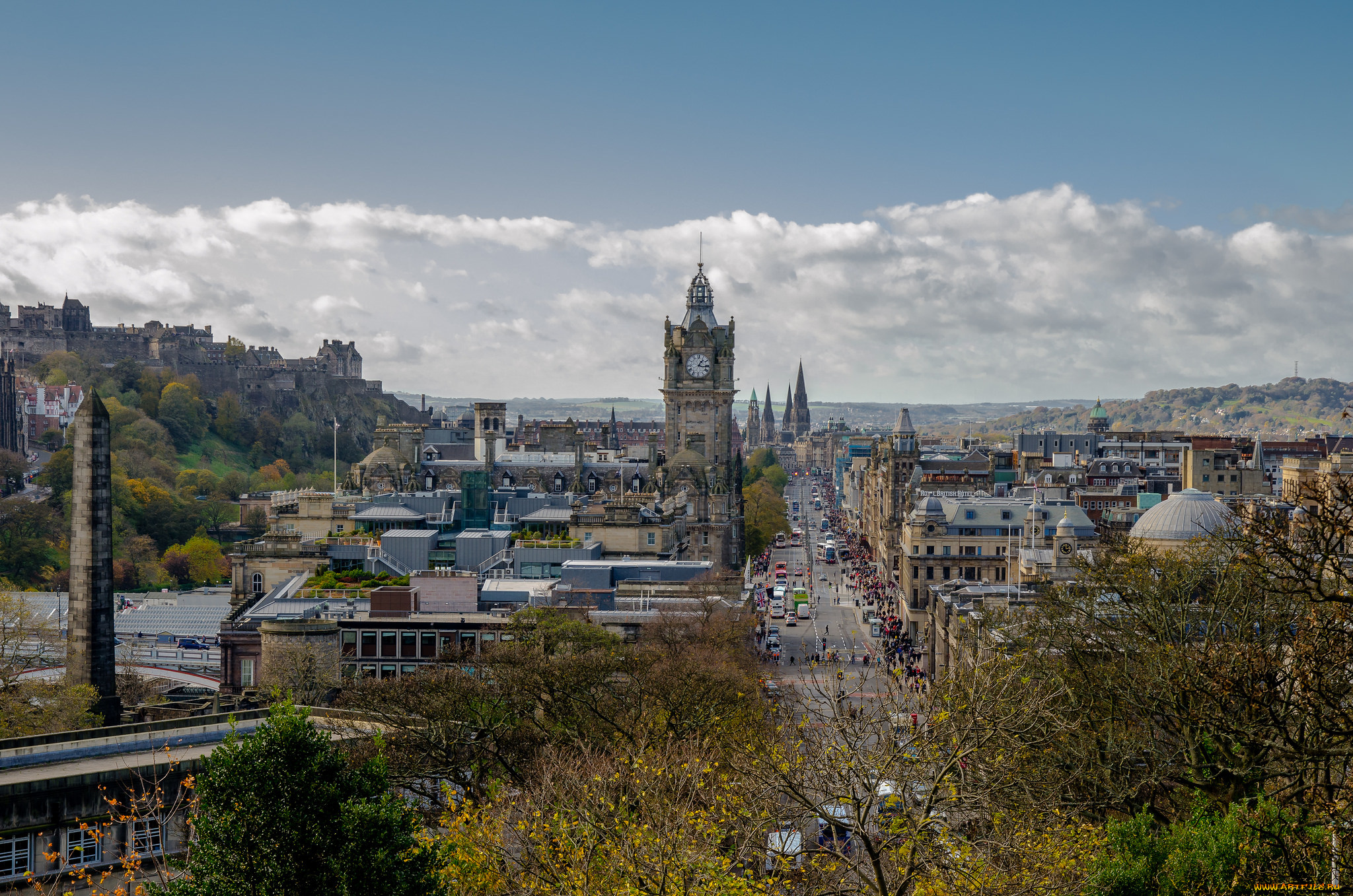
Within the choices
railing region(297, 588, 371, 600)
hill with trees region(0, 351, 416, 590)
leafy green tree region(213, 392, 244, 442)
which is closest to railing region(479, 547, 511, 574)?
railing region(297, 588, 371, 600)

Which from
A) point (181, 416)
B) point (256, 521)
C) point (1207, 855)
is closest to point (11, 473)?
point (256, 521)

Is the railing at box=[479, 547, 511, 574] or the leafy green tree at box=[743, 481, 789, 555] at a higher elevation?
the railing at box=[479, 547, 511, 574]

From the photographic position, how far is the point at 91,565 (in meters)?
43.3

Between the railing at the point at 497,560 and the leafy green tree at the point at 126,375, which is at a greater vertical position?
the leafy green tree at the point at 126,375

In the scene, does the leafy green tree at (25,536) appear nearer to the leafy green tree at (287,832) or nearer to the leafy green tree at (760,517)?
the leafy green tree at (760,517)

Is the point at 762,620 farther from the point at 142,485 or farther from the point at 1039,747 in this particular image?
the point at 142,485

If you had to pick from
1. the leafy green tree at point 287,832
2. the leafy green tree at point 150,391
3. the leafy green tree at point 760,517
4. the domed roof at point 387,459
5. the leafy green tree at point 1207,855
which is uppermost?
the leafy green tree at point 150,391

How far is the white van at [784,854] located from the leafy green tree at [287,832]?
527cm

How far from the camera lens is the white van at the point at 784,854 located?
19.1m

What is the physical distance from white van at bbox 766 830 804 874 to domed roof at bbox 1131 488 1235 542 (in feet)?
128

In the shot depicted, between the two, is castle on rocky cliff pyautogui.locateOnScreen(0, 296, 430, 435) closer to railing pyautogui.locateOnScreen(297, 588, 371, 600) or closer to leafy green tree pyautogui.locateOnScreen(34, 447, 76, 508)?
leafy green tree pyautogui.locateOnScreen(34, 447, 76, 508)

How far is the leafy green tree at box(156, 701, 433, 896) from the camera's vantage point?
18.6 m

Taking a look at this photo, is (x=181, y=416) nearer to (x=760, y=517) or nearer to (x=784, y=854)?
(x=760, y=517)

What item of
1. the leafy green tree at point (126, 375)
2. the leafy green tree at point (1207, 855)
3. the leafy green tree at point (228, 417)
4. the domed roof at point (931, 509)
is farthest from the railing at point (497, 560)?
the leafy green tree at point (228, 417)
